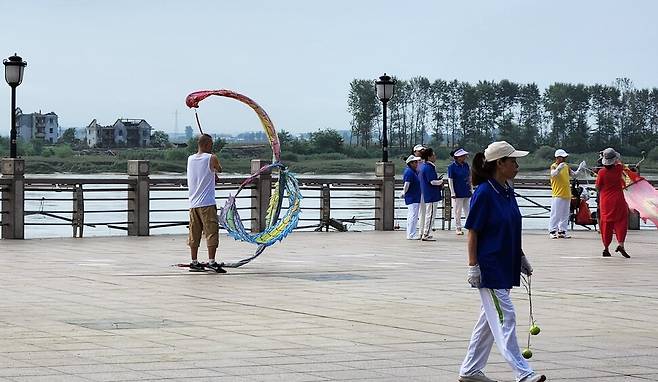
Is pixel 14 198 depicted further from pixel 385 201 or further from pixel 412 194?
pixel 385 201

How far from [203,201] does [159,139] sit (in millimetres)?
35100

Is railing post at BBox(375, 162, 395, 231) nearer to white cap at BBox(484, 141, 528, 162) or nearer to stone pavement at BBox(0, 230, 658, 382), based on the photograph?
stone pavement at BBox(0, 230, 658, 382)

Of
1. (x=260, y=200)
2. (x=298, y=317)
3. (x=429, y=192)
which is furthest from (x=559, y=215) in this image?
(x=298, y=317)

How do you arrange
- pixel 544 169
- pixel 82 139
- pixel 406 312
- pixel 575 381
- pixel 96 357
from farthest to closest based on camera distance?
pixel 82 139, pixel 544 169, pixel 406 312, pixel 96 357, pixel 575 381

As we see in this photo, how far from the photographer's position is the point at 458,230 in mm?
28812

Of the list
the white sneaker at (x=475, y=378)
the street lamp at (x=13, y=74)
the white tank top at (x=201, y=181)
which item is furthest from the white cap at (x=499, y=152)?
the street lamp at (x=13, y=74)

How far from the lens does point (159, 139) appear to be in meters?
53.4

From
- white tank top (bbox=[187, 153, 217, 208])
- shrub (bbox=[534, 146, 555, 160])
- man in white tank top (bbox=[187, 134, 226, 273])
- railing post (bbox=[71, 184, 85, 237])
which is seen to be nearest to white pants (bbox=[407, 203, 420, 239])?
railing post (bbox=[71, 184, 85, 237])

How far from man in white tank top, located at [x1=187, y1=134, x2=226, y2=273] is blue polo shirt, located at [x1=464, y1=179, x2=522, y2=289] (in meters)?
9.37

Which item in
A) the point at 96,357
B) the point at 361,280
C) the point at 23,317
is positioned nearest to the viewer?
the point at 96,357

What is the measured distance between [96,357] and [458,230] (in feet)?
61.8

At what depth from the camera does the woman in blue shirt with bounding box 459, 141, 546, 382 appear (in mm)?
9469

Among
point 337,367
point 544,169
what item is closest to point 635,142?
point 544,169

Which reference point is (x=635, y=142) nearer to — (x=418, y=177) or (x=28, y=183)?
(x=418, y=177)
